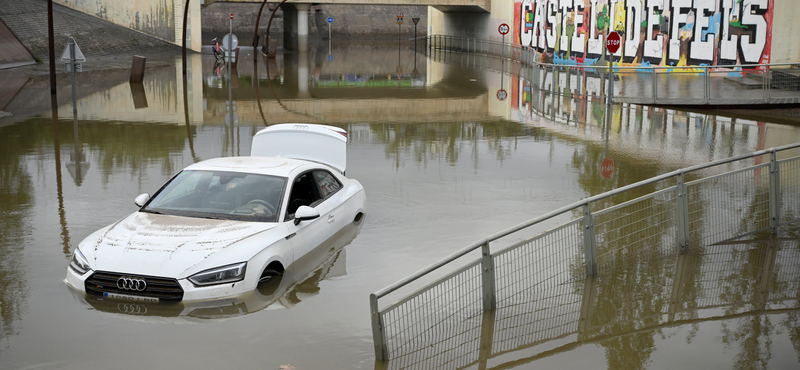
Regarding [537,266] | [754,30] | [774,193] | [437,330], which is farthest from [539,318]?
[754,30]

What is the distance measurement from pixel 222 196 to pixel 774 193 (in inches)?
260

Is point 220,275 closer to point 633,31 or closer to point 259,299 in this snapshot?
point 259,299

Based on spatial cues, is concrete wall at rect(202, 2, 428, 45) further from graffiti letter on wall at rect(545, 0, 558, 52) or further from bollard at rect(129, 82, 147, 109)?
bollard at rect(129, 82, 147, 109)

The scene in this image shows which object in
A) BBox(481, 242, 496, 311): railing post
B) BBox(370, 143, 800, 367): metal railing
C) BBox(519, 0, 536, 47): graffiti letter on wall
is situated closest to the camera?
BBox(370, 143, 800, 367): metal railing

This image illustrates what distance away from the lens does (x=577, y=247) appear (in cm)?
838

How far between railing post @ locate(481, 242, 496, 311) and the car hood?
7.68 feet

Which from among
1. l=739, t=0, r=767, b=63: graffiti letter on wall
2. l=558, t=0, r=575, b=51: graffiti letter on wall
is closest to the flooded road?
l=739, t=0, r=767, b=63: graffiti letter on wall

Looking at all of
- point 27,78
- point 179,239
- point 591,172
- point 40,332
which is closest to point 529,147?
point 591,172

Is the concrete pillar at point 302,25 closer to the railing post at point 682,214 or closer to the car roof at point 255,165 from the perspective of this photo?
the car roof at point 255,165

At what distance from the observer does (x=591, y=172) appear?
47.8 ft

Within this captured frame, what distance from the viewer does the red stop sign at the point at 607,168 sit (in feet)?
47.0

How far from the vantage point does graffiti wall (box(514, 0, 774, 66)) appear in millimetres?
28797

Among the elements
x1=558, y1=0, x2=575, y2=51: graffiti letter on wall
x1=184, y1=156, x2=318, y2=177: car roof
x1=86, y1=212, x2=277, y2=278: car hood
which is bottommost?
x1=86, y1=212, x2=277, y2=278: car hood

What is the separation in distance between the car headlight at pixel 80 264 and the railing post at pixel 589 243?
4.88 meters
